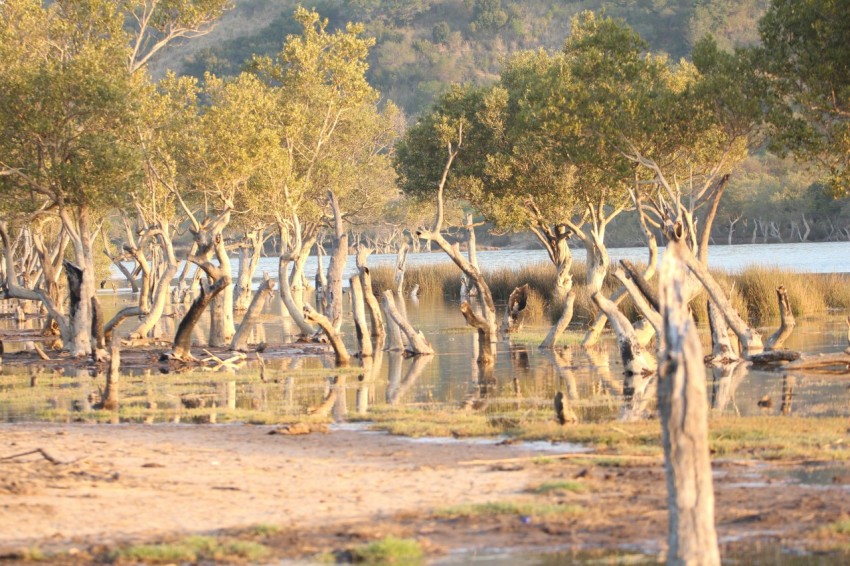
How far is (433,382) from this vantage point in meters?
23.6

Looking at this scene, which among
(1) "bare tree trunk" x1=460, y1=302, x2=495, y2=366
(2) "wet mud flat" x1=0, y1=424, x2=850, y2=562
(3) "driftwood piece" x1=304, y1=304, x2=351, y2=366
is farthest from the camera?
(1) "bare tree trunk" x1=460, y1=302, x2=495, y2=366

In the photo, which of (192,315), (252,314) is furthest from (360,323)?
(192,315)

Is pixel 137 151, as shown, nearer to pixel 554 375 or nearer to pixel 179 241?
pixel 554 375

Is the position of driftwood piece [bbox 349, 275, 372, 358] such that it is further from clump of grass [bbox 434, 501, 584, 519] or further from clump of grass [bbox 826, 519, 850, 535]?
clump of grass [bbox 826, 519, 850, 535]

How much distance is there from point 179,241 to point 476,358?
119499 mm

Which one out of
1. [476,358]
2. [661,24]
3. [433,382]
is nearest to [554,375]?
[433,382]

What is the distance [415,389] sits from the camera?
22.3m

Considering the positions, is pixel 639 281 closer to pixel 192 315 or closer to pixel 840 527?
pixel 192 315

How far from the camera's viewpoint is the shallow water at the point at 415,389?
60.9 ft

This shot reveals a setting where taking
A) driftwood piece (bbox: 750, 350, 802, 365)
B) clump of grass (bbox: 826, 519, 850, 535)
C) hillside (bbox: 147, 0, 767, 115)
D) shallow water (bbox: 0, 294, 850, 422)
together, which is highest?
hillside (bbox: 147, 0, 767, 115)

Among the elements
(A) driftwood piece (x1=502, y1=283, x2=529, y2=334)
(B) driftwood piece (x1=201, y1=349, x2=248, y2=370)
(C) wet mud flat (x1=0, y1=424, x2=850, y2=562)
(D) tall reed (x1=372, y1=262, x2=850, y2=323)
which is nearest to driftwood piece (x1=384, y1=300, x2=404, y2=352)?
(B) driftwood piece (x1=201, y1=349, x2=248, y2=370)

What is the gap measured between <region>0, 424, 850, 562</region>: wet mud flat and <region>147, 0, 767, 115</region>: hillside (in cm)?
→ 12000

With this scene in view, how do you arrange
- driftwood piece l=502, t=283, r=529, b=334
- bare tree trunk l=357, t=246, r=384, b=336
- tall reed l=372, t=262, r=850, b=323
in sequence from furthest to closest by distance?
tall reed l=372, t=262, r=850, b=323, driftwood piece l=502, t=283, r=529, b=334, bare tree trunk l=357, t=246, r=384, b=336

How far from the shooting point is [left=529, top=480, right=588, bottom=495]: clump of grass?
38.2ft
